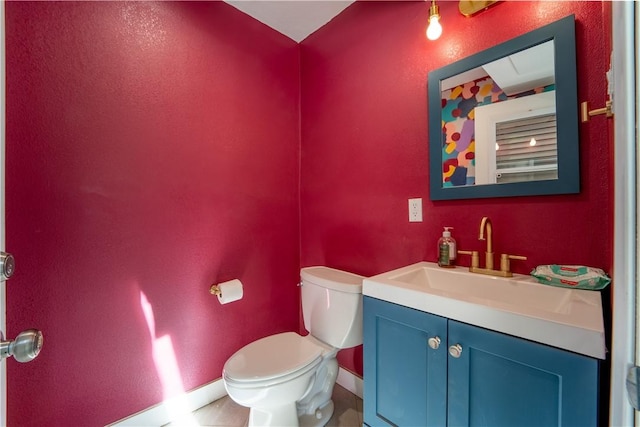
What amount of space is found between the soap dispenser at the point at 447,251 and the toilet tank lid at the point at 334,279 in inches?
15.5

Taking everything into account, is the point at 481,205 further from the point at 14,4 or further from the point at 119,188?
the point at 14,4

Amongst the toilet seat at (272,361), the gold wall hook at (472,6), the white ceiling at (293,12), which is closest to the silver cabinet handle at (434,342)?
the toilet seat at (272,361)

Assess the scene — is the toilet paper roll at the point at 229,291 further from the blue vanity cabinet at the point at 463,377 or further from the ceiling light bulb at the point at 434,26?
the ceiling light bulb at the point at 434,26

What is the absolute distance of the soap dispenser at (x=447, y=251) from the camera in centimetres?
113

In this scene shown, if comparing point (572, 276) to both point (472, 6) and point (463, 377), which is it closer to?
point (463, 377)

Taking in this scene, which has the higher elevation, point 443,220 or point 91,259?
point 443,220

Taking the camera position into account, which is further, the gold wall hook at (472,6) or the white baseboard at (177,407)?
the white baseboard at (177,407)

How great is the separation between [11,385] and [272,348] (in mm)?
1004

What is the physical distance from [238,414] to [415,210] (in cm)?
148

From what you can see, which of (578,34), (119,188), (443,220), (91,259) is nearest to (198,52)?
(119,188)

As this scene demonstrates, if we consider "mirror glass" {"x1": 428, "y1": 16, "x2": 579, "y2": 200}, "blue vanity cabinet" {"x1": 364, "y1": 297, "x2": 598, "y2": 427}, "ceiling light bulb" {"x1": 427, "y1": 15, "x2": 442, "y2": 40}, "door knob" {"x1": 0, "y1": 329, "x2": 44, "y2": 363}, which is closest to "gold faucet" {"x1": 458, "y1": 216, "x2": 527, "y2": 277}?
"mirror glass" {"x1": 428, "y1": 16, "x2": 579, "y2": 200}

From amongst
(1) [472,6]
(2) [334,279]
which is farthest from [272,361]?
(1) [472,6]

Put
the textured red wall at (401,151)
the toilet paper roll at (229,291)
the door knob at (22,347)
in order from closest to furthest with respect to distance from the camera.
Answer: the door knob at (22,347)
the textured red wall at (401,151)
the toilet paper roll at (229,291)

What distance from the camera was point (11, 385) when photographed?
3.21 ft
